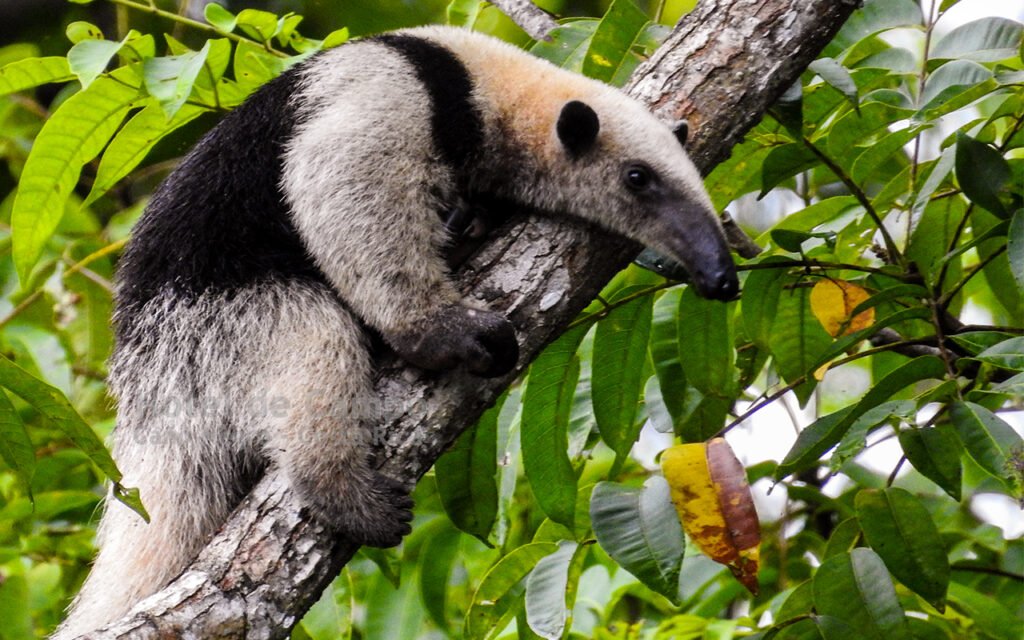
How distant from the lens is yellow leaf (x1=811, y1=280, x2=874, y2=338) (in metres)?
3.97

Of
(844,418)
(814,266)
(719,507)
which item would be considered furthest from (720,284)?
(719,507)

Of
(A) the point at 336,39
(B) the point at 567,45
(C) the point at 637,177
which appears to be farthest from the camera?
(A) the point at 336,39

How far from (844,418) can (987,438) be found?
→ 0.38m

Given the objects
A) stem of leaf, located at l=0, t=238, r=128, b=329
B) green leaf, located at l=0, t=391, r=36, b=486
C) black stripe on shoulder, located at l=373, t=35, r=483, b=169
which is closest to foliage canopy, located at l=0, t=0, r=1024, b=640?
green leaf, located at l=0, t=391, r=36, b=486

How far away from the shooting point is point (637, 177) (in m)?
4.24

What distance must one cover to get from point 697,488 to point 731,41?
59.4 inches

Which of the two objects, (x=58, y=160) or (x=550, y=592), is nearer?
(x=550, y=592)

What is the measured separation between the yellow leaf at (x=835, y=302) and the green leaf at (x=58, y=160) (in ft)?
8.15

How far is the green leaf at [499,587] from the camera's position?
3.99 metres

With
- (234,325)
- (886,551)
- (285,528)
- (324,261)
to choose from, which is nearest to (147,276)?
(234,325)

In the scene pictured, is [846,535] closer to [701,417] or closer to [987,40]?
[701,417]

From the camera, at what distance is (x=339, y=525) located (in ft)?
11.4

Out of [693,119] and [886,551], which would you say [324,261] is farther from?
[886,551]

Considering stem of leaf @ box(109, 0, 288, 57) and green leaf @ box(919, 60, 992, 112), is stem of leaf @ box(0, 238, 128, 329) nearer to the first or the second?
stem of leaf @ box(109, 0, 288, 57)
